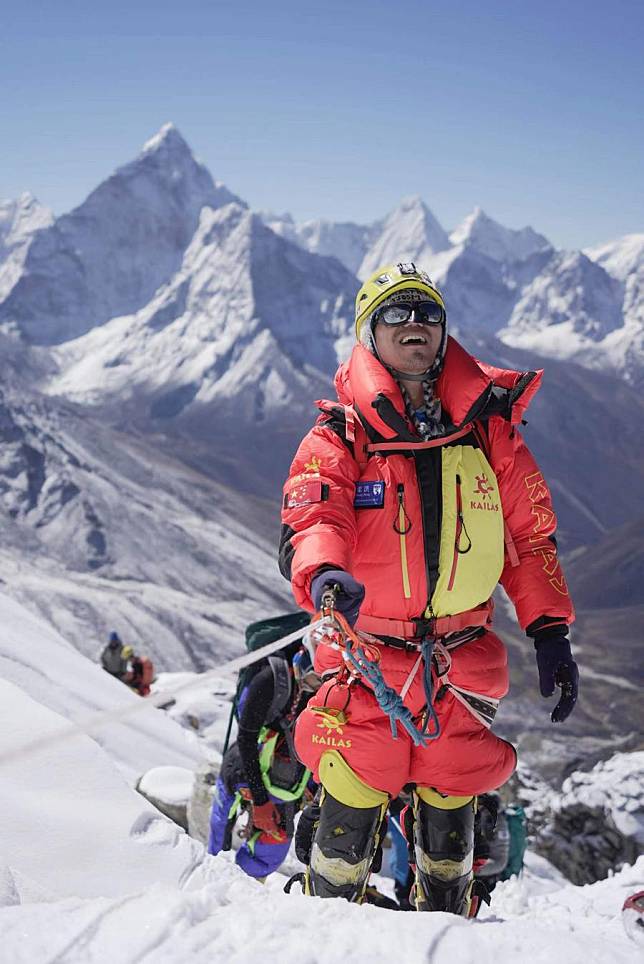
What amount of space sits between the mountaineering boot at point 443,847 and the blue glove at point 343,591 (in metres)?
1.41

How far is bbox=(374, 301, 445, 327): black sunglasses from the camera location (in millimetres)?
4848

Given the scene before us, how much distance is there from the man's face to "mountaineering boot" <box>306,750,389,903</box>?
7.45 feet

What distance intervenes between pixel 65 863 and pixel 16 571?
4736 inches

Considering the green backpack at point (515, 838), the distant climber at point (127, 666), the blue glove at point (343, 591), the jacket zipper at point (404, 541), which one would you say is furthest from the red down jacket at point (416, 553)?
the distant climber at point (127, 666)

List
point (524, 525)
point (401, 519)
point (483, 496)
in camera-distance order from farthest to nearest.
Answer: point (524, 525) → point (483, 496) → point (401, 519)

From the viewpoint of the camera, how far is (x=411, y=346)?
15.8 ft

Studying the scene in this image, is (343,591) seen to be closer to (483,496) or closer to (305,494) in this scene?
(305,494)

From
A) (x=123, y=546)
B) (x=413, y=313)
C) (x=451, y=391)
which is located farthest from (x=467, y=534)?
(x=123, y=546)

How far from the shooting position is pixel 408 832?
15.4ft

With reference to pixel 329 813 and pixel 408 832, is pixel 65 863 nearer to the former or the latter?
pixel 329 813

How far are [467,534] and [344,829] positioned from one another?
1.74 m

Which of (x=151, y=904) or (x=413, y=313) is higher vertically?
(x=413, y=313)

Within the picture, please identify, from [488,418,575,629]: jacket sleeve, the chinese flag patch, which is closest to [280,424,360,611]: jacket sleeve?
the chinese flag patch

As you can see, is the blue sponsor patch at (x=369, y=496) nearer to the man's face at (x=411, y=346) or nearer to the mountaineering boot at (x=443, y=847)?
the man's face at (x=411, y=346)
